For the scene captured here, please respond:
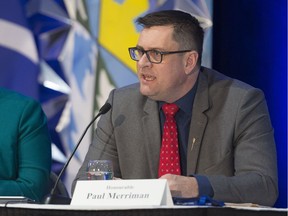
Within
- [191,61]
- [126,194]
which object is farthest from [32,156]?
[126,194]

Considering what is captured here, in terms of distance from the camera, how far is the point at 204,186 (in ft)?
9.82

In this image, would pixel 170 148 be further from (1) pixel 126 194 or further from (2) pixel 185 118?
(1) pixel 126 194

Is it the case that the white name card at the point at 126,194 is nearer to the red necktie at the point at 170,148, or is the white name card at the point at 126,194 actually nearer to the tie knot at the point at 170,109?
the red necktie at the point at 170,148

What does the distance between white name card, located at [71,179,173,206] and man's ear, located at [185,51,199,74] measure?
129 cm

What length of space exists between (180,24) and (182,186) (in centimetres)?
100

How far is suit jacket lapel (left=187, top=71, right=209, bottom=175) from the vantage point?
3.38 meters

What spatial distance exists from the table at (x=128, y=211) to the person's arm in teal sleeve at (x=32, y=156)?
3.77 feet

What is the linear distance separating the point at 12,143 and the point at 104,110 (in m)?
0.65

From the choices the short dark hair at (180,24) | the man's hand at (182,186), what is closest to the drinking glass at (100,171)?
the man's hand at (182,186)

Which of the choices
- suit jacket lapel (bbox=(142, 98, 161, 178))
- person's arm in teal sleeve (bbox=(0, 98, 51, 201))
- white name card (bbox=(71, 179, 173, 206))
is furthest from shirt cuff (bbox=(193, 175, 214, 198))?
person's arm in teal sleeve (bbox=(0, 98, 51, 201))

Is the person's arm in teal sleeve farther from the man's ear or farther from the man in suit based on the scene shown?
the man's ear

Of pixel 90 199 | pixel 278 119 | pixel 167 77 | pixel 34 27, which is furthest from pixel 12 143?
pixel 278 119

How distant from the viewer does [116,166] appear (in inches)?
140

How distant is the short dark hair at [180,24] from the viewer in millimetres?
3512
